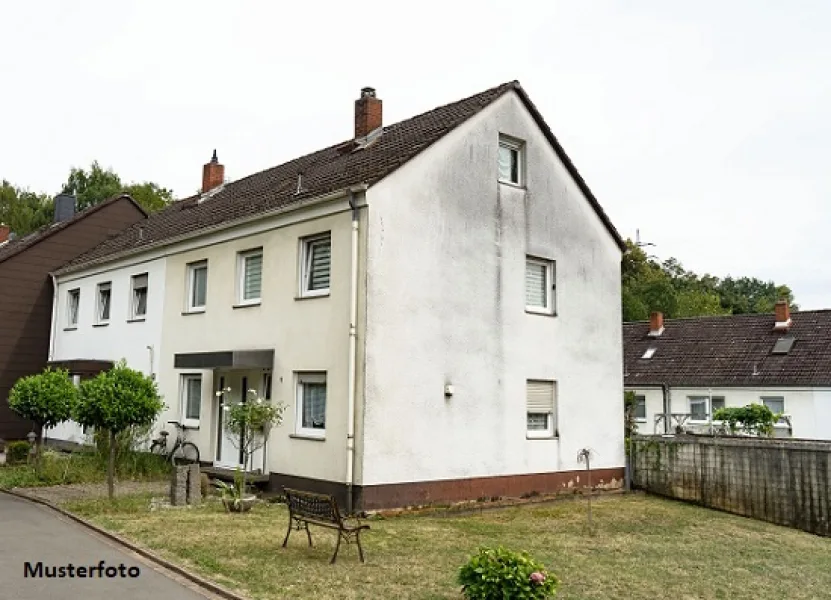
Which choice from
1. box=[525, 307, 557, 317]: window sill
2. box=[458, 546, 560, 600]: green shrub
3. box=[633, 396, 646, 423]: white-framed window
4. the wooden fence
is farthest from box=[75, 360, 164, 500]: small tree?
box=[633, 396, 646, 423]: white-framed window

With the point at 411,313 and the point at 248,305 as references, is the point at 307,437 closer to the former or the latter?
the point at 411,313

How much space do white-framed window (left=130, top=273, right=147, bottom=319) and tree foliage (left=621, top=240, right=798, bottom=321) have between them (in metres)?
37.3

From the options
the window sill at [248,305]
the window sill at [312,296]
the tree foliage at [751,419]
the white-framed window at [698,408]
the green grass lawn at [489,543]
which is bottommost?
the green grass lawn at [489,543]

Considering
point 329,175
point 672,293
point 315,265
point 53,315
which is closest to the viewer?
point 315,265

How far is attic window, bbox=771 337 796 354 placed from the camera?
3350cm

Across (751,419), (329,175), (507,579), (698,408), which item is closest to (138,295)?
(329,175)

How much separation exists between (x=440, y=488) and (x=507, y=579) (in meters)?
7.51

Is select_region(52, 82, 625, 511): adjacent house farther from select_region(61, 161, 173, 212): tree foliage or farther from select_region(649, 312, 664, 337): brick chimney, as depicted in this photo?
select_region(61, 161, 173, 212): tree foliage

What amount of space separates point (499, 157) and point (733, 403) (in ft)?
73.5

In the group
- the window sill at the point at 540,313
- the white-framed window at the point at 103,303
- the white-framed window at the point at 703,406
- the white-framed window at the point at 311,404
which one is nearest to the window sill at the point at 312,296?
the white-framed window at the point at 311,404

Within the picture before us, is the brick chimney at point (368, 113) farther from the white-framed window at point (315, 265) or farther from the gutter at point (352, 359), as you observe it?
the gutter at point (352, 359)

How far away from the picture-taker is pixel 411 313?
14.3 m

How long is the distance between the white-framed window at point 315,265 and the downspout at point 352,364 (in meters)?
1.02

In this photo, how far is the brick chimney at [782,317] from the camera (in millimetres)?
34875
